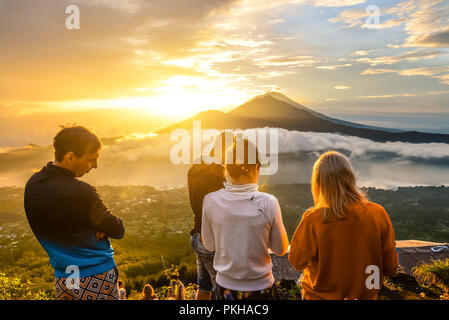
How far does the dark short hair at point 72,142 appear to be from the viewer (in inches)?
92.7

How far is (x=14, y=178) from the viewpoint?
11125 centimetres

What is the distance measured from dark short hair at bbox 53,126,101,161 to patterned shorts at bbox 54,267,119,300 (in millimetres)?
976

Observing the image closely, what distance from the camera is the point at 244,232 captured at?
92.2 inches

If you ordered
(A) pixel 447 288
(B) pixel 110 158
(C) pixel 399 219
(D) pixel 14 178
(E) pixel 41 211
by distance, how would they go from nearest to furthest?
(E) pixel 41 211
(A) pixel 447 288
(C) pixel 399 219
(D) pixel 14 178
(B) pixel 110 158

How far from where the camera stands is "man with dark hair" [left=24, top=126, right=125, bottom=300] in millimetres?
2240

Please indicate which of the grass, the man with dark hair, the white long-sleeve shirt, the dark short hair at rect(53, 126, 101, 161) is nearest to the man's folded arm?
the man with dark hair

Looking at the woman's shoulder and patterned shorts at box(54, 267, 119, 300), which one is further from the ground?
the woman's shoulder

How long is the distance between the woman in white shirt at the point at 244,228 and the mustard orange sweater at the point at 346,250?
0.21 meters

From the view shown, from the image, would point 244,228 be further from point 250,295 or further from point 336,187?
point 336,187

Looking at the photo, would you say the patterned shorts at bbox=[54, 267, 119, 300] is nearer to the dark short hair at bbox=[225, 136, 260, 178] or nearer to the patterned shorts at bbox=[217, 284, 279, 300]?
the patterned shorts at bbox=[217, 284, 279, 300]
